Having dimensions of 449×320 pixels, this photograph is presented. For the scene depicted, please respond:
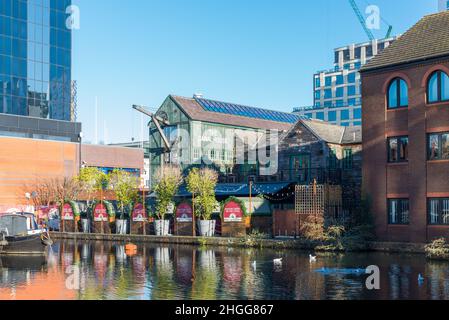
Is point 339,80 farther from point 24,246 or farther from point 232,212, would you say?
point 24,246

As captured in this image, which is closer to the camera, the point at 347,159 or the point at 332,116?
the point at 347,159

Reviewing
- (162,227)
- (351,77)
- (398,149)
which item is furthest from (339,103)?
(398,149)

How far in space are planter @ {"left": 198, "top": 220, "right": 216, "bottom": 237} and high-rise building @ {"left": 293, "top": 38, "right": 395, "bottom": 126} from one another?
13435cm

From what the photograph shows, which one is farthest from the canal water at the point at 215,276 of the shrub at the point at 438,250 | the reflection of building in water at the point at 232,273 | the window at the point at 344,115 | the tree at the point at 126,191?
the window at the point at 344,115

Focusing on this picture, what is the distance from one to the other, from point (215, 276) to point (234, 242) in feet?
58.6

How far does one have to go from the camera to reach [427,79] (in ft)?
133

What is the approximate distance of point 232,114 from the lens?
81.1m

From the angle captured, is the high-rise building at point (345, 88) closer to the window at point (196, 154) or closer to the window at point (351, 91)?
the window at point (351, 91)

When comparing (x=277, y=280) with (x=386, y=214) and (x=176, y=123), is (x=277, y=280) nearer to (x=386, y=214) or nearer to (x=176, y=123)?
(x=386, y=214)

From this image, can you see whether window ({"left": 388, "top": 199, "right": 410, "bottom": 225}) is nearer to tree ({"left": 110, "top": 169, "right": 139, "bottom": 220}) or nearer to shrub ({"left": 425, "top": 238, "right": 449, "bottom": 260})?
shrub ({"left": 425, "top": 238, "right": 449, "bottom": 260})

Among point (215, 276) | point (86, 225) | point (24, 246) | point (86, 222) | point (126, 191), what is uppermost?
point (126, 191)

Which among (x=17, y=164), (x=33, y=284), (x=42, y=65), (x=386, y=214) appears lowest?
(x=33, y=284)
